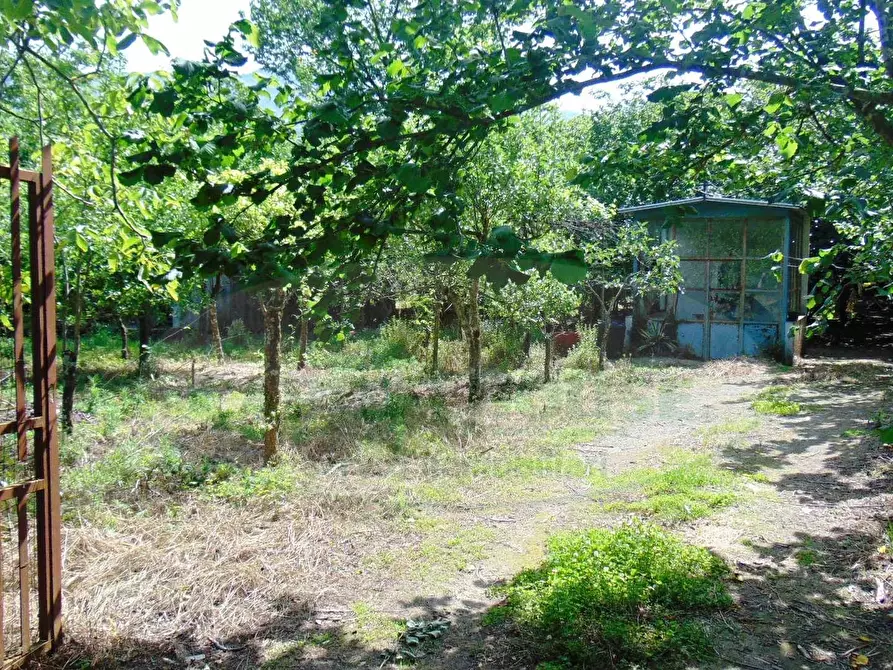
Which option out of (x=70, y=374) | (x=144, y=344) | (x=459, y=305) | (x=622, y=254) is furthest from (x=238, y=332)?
(x=622, y=254)

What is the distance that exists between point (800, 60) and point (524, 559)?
3.57m

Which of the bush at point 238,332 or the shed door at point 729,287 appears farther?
the bush at point 238,332

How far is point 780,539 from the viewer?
442 cm

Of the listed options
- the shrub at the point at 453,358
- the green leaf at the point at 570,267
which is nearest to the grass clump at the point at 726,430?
the shrub at the point at 453,358

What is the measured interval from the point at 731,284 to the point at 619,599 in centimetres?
1341

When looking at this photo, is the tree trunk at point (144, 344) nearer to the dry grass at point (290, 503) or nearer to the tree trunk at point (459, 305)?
the dry grass at point (290, 503)

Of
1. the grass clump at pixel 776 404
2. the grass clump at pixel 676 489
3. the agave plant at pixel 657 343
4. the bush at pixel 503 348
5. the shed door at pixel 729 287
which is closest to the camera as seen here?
the grass clump at pixel 676 489

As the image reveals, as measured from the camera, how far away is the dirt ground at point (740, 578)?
10.7 ft

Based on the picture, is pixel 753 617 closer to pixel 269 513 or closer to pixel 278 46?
pixel 269 513

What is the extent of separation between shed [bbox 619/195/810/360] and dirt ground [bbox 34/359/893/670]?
26.2ft

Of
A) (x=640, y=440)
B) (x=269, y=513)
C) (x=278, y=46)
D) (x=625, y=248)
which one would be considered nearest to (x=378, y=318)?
(x=278, y=46)

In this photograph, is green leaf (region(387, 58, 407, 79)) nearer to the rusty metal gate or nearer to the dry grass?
the rusty metal gate

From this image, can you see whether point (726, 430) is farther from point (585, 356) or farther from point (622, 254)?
point (585, 356)

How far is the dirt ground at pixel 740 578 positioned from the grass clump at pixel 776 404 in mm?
1241
